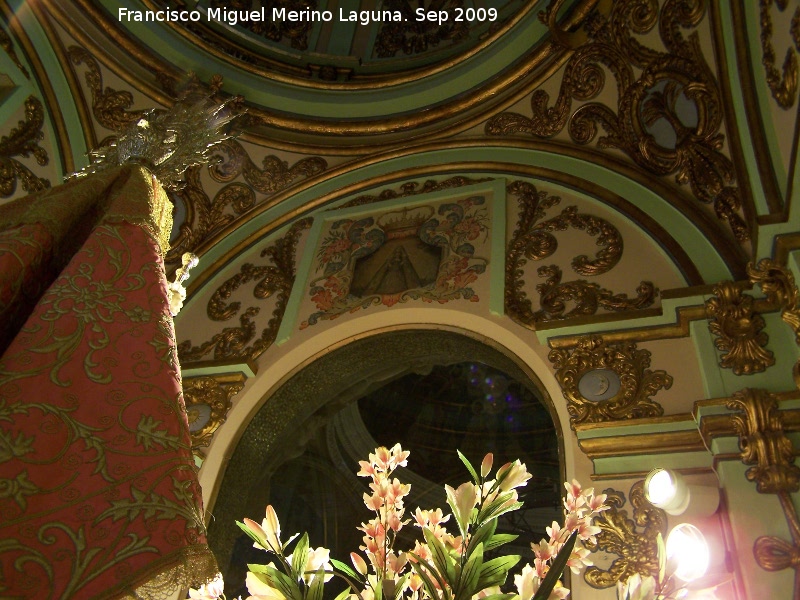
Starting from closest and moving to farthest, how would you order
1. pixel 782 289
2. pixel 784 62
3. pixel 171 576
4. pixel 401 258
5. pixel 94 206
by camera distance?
pixel 171 576 < pixel 94 206 < pixel 782 289 < pixel 784 62 < pixel 401 258

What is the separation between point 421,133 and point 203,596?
4.23 m

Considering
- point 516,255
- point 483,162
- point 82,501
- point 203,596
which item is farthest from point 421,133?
point 82,501

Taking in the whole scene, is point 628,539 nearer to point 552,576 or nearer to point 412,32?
point 552,576

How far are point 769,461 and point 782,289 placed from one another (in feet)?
2.51

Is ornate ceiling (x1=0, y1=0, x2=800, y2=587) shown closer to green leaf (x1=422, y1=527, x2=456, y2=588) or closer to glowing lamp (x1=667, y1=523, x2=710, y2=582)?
glowing lamp (x1=667, y1=523, x2=710, y2=582)

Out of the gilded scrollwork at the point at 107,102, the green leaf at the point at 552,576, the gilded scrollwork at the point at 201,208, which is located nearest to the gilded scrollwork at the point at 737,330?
the green leaf at the point at 552,576

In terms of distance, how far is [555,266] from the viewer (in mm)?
4031

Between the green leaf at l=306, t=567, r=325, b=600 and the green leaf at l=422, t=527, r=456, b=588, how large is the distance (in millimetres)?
239

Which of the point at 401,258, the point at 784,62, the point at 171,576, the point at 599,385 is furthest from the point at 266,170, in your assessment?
the point at 171,576

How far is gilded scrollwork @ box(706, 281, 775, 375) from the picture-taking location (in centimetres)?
305

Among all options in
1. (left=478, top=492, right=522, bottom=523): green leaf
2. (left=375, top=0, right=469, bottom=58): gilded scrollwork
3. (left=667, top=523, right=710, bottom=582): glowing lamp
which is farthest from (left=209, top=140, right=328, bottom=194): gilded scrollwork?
(left=478, top=492, right=522, bottom=523): green leaf

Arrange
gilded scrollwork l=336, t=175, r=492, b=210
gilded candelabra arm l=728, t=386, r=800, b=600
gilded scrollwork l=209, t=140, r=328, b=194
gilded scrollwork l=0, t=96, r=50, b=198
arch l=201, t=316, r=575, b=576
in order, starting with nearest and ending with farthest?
gilded candelabra arm l=728, t=386, r=800, b=600 → arch l=201, t=316, r=575, b=576 → gilded scrollwork l=0, t=96, r=50, b=198 → gilded scrollwork l=336, t=175, r=492, b=210 → gilded scrollwork l=209, t=140, r=328, b=194

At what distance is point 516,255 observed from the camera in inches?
165

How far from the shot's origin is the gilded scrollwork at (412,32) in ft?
19.1
